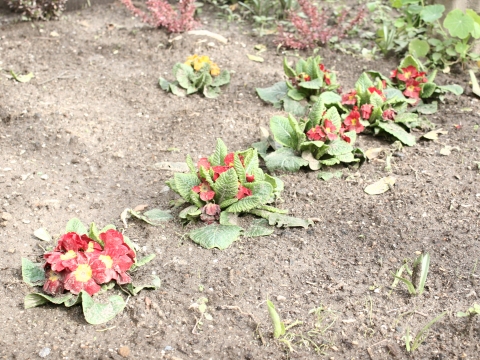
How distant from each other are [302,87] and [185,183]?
1561 mm

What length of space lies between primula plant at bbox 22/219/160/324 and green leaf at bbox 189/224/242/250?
15.1 inches

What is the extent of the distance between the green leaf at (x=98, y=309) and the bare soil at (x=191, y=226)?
0.13 feet

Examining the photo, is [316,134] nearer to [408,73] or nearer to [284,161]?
[284,161]

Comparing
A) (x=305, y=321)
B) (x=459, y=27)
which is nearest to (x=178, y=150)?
(x=305, y=321)

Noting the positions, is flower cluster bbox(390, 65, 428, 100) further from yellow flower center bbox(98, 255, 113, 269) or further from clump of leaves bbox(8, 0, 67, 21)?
clump of leaves bbox(8, 0, 67, 21)

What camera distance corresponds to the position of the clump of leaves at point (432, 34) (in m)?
4.69

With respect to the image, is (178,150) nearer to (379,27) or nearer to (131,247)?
(131,247)

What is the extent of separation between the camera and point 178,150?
4082mm

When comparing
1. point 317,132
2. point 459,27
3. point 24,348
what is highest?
point 459,27

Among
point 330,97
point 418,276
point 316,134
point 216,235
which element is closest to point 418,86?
point 330,97

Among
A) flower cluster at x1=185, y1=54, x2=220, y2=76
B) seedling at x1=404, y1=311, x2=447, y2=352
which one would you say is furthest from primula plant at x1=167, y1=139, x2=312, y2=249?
flower cluster at x1=185, y1=54, x2=220, y2=76

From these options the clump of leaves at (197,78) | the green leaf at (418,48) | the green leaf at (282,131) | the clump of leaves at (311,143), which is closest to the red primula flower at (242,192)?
the clump of leaves at (311,143)

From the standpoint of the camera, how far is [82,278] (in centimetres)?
275

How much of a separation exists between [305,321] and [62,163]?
196 cm
